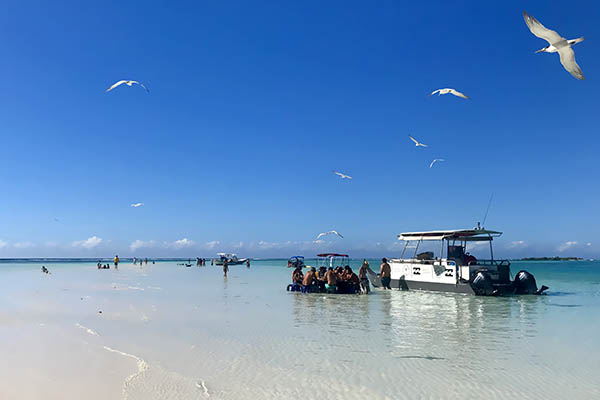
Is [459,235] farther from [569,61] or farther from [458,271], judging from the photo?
[569,61]

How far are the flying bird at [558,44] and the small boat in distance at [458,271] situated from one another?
14.7 meters

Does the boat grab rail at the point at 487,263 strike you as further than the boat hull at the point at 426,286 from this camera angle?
Yes

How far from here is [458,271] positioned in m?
24.1

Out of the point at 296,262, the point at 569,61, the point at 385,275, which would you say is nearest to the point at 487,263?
the point at 385,275

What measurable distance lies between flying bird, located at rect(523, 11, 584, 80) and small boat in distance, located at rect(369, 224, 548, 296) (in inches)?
579

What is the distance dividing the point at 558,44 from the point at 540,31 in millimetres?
798

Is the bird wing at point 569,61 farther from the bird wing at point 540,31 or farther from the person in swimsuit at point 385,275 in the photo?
the person in swimsuit at point 385,275

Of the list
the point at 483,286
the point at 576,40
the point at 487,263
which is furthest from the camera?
the point at 487,263

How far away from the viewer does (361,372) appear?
27.6 ft

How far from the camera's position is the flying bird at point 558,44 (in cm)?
938

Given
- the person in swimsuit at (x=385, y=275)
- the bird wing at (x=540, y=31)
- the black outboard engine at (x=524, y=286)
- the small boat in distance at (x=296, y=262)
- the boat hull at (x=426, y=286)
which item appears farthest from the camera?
the small boat in distance at (x=296, y=262)

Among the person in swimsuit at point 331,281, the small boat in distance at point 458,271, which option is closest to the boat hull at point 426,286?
the small boat in distance at point 458,271

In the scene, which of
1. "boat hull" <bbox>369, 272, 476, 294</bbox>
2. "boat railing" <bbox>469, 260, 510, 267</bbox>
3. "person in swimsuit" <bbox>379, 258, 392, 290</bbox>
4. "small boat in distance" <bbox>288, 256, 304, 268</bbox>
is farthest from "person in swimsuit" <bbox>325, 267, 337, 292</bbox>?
"small boat in distance" <bbox>288, 256, 304, 268</bbox>

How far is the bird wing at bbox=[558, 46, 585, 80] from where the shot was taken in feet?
33.3
